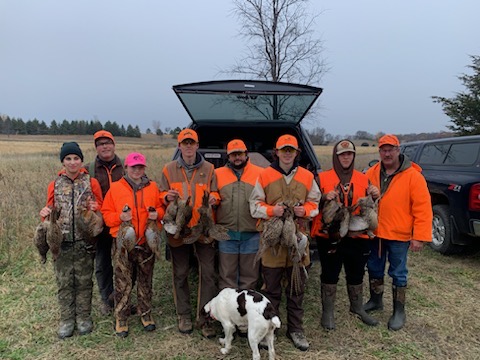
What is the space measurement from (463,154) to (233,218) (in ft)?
16.2

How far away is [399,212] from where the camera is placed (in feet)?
12.7

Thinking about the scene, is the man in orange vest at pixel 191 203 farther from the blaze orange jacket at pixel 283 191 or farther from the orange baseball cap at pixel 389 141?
the orange baseball cap at pixel 389 141

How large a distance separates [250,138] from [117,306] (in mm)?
3458

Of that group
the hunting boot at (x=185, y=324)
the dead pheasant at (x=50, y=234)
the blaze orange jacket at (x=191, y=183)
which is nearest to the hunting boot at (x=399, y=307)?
the hunting boot at (x=185, y=324)

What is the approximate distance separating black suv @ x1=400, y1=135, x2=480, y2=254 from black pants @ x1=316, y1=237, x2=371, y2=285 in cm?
281

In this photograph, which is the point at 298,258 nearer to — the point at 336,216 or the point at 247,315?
the point at 336,216

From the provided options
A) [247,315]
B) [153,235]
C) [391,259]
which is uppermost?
[153,235]

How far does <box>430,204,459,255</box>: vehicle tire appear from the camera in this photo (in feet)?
20.6

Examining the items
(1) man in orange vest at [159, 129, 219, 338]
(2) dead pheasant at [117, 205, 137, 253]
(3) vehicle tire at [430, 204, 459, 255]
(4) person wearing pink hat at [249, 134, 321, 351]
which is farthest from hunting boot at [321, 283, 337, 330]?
(3) vehicle tire at [430, 204, 459, 255]

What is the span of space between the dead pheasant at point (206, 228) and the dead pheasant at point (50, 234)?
47.3 inches

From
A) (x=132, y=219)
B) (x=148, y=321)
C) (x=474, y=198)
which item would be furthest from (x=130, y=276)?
(x=474, y=198)

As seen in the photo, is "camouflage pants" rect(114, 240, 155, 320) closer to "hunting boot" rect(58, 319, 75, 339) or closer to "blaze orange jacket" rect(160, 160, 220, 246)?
"blaze orange jacket" rect(160, 160, 220, 246)

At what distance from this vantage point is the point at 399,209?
12.7ft

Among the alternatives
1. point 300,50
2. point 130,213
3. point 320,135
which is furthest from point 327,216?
point 320,135
